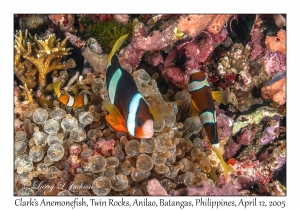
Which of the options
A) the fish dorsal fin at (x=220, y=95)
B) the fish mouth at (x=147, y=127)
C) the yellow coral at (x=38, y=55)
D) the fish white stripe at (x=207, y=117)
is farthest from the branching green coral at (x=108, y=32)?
the fish mouth at (x=147, y=127)

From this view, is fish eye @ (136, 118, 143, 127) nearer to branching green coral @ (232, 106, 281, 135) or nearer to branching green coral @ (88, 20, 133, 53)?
branching green coral @ (88, 20, 133, 53)

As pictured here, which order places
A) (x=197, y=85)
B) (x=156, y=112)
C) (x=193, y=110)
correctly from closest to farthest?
(x=156, y=112), (x=197, y=85), (x=193, y=110)

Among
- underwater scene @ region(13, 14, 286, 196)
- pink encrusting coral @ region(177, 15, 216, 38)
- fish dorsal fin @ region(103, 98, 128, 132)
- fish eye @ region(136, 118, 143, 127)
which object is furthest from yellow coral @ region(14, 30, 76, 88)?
fish eye @ region(136, 118, 143, 127)

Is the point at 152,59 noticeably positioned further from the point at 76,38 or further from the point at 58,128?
the point at 58,128

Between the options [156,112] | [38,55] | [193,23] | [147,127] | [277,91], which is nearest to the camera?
[147,127]

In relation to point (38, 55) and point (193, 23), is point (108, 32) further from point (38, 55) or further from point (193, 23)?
point (193, 23)

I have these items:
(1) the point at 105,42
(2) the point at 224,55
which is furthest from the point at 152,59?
(2) the point at 224,55

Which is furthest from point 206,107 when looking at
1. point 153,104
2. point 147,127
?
point 147,127
